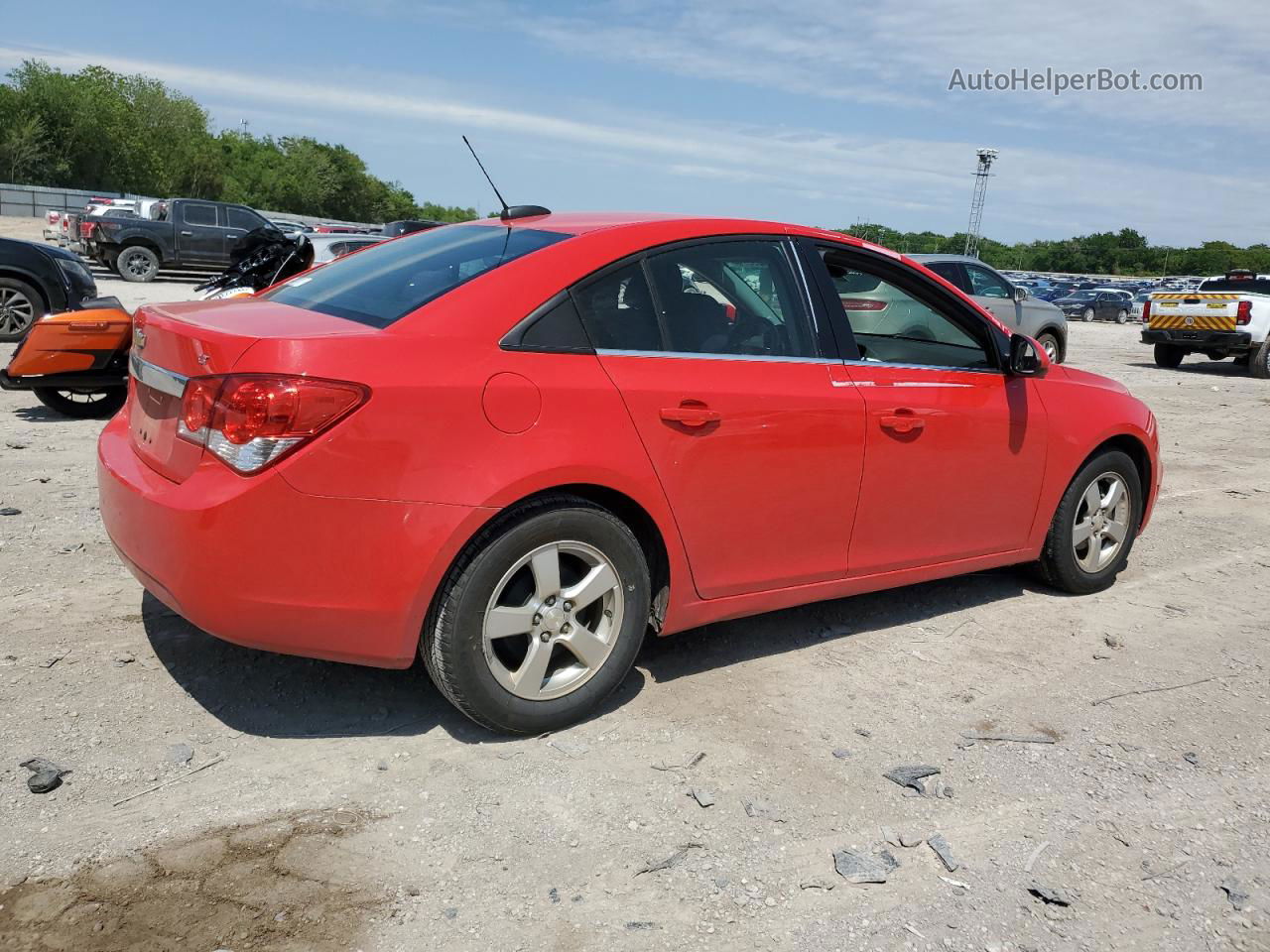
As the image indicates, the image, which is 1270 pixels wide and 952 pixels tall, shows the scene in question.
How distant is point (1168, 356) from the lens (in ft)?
64.3

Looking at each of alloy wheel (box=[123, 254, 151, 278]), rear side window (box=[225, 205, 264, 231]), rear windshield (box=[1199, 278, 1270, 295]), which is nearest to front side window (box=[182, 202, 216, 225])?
rear side window (box=[225, 205, 264, 231])

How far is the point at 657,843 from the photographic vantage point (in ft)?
9.69

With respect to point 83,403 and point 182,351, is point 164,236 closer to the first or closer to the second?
point 83,403

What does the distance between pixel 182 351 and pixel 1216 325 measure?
61.3 feet

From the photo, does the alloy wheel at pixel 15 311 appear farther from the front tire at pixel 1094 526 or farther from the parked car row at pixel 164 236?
the parked car row at pixel 164 236

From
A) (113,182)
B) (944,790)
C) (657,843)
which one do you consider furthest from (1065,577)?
(113,182)

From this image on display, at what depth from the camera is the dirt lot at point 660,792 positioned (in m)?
2.63

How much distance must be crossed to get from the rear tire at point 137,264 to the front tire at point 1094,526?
2378 centimetres

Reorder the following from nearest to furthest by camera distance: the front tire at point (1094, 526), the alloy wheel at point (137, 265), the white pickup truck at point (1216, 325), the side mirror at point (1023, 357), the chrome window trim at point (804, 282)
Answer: the chrome window trim at point (804, 282), the side mirror at point (1023, 357), the front tire at point (1094, 526), the white pickup truck at point (1216, 325), the alloy wheel at point (137, 265)

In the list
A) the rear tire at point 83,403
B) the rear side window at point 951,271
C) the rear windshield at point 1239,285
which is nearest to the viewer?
the rear tire at point 83,403

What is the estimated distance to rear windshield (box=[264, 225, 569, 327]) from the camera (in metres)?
3.44

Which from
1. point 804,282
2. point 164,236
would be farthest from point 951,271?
point 164,236

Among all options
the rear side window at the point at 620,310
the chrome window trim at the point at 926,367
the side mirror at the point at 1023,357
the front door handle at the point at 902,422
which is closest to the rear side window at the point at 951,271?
the side mirror at the point at 1023,357

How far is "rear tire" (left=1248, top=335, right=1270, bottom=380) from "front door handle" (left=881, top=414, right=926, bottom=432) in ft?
55.5
